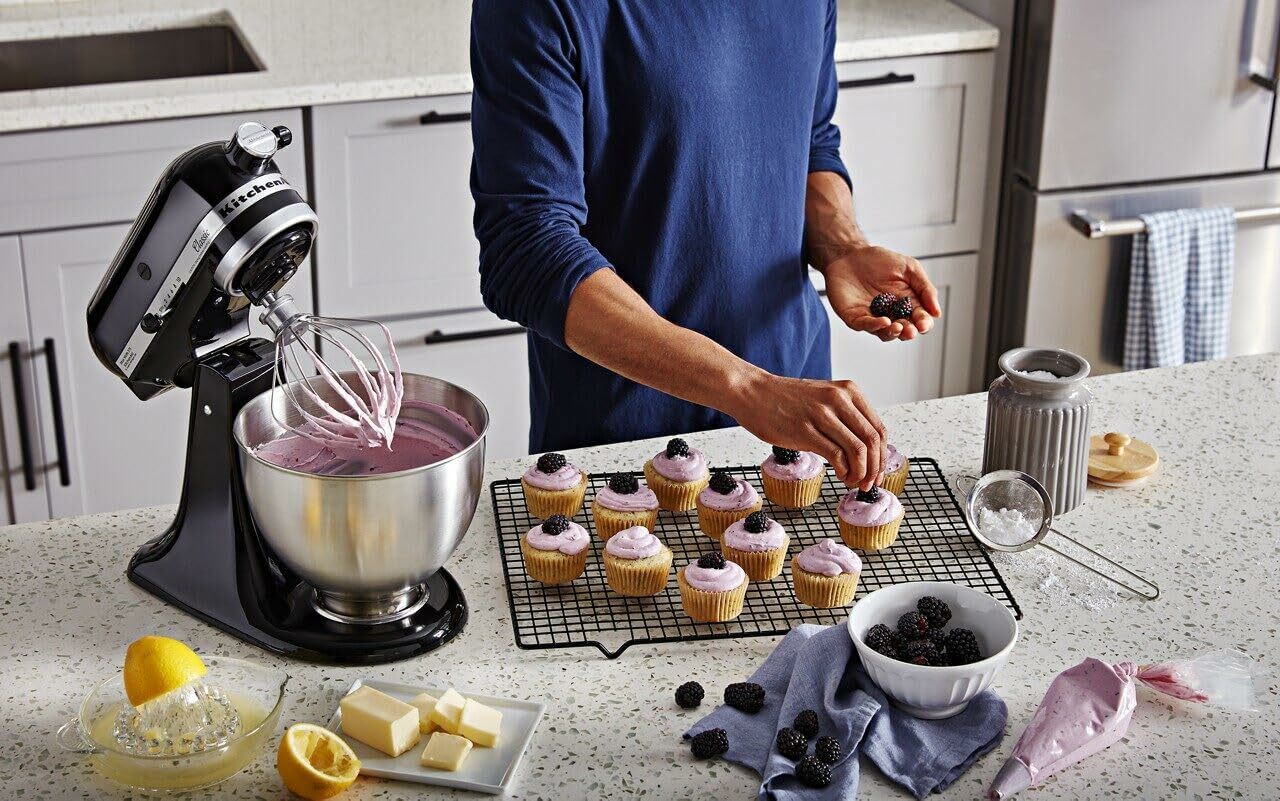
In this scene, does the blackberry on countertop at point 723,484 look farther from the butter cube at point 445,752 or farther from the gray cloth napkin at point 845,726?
the butter cube at point 445,752

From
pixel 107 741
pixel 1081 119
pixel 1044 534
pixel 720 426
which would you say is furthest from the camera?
pixel 1081 119

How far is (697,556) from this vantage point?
141cm

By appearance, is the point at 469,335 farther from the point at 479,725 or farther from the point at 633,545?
the point at 479,725

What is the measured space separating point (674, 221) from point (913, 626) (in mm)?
622

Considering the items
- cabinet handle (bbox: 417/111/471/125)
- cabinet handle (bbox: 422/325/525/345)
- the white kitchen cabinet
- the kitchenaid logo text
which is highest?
the kitchenaid logo text

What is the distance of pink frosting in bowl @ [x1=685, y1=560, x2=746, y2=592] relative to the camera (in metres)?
1.29

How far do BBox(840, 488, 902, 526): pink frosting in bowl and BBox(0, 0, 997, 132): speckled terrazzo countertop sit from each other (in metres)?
1.38

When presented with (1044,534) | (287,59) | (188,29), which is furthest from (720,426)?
(188,29)

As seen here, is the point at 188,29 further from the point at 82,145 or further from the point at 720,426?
the point at 720,426

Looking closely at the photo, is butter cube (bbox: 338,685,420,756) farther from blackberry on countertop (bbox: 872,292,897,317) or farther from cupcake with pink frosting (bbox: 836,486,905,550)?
blackberry on countertop (bbox: 872,292,897,317)

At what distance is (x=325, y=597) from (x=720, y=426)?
619 millimetres

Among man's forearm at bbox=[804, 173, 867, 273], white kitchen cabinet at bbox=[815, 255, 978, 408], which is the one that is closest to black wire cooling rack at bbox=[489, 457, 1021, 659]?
man's forearm at bbox=[804, 173, 867, 273]

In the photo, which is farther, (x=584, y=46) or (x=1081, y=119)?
(x=1081, y=119)

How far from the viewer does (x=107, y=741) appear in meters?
1.09
